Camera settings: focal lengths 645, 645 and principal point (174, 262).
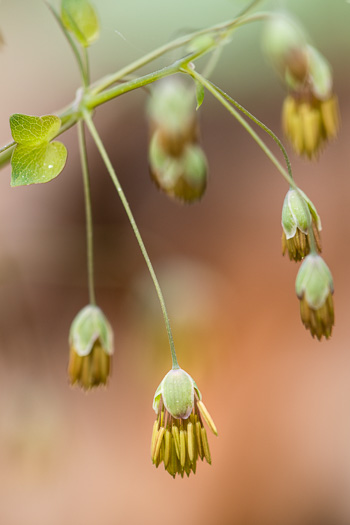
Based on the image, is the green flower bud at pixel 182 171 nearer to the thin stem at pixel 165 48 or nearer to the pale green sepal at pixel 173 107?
the pale green sepal at pixel 173 107

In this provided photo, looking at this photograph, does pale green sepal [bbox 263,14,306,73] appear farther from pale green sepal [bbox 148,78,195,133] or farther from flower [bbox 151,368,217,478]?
flower [bbox 151,368,217,478]

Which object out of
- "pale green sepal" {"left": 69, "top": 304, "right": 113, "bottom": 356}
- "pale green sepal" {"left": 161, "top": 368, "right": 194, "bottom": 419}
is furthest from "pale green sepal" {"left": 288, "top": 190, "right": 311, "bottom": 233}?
"pale green sepal" {"left": 69, "top": 304, "right": 113, "bottom": 356}

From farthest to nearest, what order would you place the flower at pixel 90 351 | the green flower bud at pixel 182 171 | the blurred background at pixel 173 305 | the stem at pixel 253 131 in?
the blurred background at pixel 173 305 < the green flower bud at pixel 182 171 < the flower at pixel 90 351 < the stem at pixel 253 131

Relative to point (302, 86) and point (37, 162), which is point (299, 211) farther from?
point (37, 162)

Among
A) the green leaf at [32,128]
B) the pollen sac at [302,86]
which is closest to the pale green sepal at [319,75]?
the pollen sac at [302,86]

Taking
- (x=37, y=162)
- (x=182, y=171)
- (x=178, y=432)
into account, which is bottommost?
(x=178, y=432)

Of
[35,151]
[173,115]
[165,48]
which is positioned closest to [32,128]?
[35,151]
